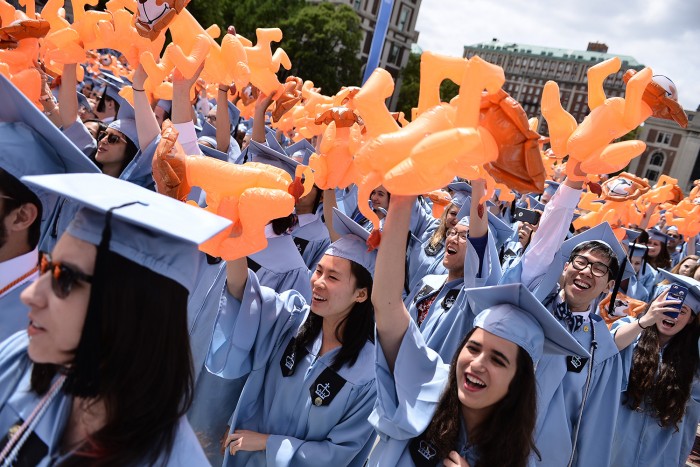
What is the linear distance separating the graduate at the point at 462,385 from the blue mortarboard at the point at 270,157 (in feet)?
7.48

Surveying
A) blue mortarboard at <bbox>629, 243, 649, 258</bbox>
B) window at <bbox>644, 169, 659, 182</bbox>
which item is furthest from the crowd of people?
window at <bbox>644, 169, 659, 182</bbox>

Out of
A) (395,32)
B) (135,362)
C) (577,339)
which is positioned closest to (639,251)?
(577,339)

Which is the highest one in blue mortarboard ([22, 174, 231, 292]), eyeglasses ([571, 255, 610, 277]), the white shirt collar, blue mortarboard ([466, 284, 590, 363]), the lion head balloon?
the lion head balloon

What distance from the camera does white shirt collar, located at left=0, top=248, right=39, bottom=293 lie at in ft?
5.62

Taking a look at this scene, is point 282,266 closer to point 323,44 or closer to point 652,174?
point 323,44

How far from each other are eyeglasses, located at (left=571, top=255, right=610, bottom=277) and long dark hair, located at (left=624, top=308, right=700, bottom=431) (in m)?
0.85

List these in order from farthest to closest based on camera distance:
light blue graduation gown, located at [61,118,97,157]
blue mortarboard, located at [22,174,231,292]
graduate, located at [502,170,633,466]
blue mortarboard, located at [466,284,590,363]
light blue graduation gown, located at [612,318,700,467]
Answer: light blue graduation gown, located at [612,318,700,467] → light blue graduation gown, located at [61,118,97,157] → graduate, located at [502,170,633,466] → blue mortarboard, located at [466,284,590,363] → blue mortarboard, located at [22,174,231,292]

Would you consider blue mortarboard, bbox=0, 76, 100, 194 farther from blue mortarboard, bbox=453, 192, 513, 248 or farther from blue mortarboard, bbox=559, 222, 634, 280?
blue mortarboard, bbox=453, 192, 513, 248

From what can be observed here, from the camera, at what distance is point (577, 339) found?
3.30 meters

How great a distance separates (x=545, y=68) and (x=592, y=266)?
119m

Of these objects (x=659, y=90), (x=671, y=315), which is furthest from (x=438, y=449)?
(x=671, y=315)

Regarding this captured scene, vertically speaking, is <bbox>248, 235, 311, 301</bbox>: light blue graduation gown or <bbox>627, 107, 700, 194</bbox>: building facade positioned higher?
<bbox>627, 107, 700, 194</bbox>: building facade

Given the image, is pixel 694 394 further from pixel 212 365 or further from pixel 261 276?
pixel 212 365

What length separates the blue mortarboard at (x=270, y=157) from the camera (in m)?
3.95
